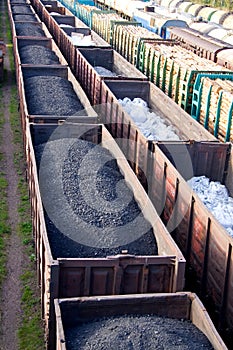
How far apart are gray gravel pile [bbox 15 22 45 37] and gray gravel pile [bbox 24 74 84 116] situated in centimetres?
1035

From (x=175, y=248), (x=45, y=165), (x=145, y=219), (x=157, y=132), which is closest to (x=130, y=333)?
(x=175, y=248)

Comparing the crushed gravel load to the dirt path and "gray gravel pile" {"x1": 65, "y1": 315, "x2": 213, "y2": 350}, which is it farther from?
the dirt path

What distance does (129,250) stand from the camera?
8383mm

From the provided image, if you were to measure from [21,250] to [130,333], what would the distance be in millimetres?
5471

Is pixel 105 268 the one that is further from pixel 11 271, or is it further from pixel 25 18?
pixel 25 18

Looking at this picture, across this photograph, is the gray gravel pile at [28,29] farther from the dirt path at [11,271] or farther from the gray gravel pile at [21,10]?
the dirt path at [11,271]

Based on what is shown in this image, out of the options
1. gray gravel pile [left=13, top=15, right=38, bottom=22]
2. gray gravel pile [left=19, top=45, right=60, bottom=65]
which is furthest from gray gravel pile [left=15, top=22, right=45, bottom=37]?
gray gravel pile [left=19, top=45, right=60, bottom=65]

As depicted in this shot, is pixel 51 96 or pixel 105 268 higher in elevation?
pixel 51 96

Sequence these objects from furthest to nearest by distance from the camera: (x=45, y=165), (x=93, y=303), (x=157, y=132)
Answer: (x=157, y=132) → (x=45, y=165) → (x=93, y=303)

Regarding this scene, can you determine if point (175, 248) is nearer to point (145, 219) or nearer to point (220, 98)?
point (145, 219)

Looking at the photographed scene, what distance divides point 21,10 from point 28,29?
1106 cm

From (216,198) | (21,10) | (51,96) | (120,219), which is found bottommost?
(216,198)

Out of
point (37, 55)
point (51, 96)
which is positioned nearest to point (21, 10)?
point (37, 55)

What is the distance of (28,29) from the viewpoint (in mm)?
28594
